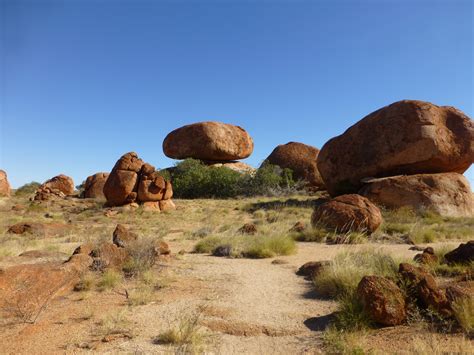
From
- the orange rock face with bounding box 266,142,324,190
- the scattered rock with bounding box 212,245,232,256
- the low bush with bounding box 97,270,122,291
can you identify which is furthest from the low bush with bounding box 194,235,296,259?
the orange rock face with bounding box 266,142,324,190

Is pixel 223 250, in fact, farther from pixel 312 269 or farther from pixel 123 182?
pixel 123 182

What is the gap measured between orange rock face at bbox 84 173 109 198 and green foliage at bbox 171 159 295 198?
17.5ft

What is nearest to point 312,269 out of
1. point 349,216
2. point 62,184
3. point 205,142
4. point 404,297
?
point 404,297

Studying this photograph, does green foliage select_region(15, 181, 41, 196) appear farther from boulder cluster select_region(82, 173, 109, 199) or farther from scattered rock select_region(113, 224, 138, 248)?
scattered rock select_region(113, 224, 138, 248)

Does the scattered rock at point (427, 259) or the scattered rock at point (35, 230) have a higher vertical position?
the scattered rock at point (35, 230)

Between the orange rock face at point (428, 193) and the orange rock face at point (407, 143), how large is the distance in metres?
0.92

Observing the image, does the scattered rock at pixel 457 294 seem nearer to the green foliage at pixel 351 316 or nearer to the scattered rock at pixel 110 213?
the green foliage at pixel 351 316

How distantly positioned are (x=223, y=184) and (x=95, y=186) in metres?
9.25

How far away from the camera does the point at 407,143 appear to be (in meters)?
16.2

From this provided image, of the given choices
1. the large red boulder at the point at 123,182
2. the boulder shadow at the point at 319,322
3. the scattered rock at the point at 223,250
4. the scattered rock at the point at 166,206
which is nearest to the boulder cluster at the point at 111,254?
the scattered rock at the point at 223,250

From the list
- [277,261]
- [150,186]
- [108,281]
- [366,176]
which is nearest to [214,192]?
[150,186]

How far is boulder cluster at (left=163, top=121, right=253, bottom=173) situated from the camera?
29947mm

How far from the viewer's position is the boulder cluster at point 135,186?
1866 cm

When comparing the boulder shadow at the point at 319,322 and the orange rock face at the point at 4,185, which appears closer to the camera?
the boulder shadow at the point at 319,322
